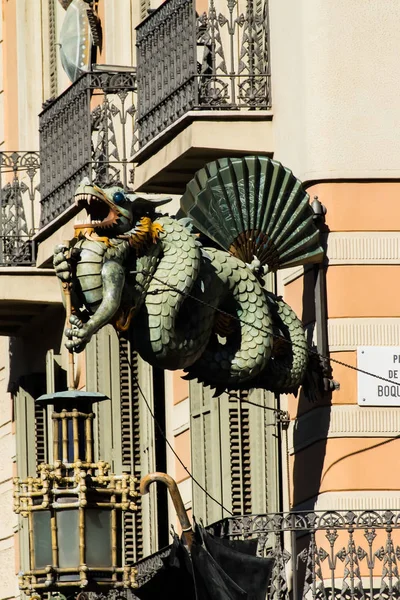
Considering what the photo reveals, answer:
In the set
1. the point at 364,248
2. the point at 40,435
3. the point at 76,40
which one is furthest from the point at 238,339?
the point at 40,435

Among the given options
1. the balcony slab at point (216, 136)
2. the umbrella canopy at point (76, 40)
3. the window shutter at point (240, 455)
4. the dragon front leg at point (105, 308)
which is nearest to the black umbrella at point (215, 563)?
the dragon front leg at point (105, 308)

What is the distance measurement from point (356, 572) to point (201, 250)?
2.46m

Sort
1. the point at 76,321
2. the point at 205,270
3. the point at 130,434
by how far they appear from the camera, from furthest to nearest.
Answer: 1. the point at 130,434
2. the point at 205,270
3. the point at 76,321

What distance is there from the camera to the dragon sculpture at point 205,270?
1814 cm

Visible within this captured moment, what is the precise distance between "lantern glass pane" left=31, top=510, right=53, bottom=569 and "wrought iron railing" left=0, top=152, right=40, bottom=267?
798 cm

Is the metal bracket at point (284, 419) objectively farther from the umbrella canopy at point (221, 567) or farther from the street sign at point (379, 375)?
the umbrella canopy at point (221, 567)

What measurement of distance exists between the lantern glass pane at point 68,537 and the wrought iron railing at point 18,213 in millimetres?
8132

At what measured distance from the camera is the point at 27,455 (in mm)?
26484

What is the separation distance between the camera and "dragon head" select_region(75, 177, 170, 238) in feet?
59.6

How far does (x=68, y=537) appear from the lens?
55.4ft

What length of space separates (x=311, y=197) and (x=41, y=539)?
3.66m

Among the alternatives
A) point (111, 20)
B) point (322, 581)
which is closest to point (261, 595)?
point (322, 581)

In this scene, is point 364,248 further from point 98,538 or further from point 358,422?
point 98,538

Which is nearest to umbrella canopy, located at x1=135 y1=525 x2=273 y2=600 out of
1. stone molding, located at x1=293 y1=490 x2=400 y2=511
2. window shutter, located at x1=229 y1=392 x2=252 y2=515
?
stone molding, located at x1=293 y1=490 x2=400 y2=511
